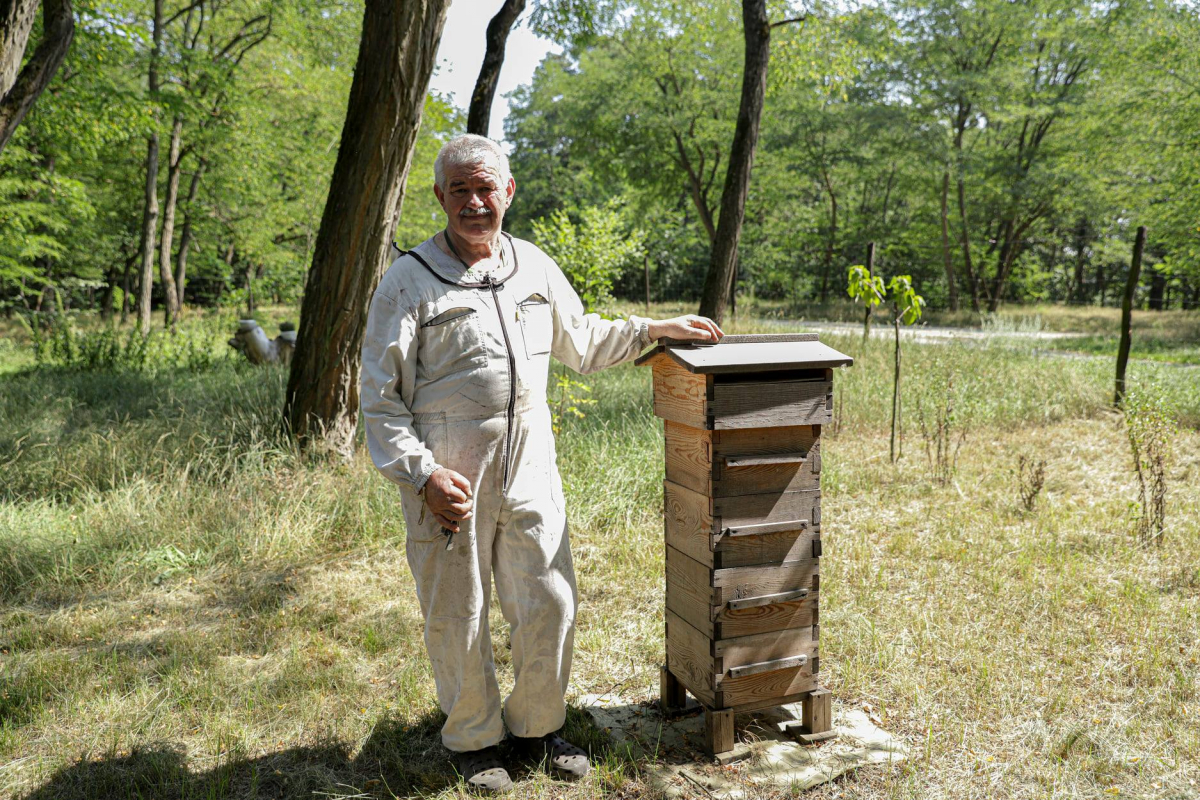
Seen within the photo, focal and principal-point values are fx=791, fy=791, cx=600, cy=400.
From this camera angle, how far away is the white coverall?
2.52 meters

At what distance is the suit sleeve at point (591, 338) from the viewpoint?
115 inches

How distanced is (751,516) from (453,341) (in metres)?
1.20

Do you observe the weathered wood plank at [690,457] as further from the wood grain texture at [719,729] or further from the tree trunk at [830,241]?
the tree trunk at [830,241]

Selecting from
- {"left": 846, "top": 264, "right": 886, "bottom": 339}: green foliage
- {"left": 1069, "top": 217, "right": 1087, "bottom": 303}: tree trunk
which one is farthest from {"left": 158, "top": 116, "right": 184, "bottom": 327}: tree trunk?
{"left": 1069, "top": 217, "right": 1087, "bottom": 303}: tree trunk

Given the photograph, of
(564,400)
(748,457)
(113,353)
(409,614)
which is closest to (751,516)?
(748,457)

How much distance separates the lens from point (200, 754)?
9.70 ft

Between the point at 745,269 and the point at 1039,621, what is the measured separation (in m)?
30.5

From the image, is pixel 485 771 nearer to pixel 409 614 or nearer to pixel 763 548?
pixel 763 548

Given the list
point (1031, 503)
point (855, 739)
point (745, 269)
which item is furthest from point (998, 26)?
point (855, 739)

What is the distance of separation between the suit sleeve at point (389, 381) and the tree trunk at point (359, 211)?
3.57 meters

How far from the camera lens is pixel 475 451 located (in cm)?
256

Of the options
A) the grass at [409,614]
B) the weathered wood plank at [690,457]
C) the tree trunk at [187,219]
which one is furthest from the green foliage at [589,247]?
the tree trunk at [187,219]

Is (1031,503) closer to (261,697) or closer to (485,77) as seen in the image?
(261,697)

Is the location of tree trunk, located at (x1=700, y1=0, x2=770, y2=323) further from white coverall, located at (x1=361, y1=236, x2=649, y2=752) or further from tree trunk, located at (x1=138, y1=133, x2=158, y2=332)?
tree trunk, located at (x1=138, y1=133, x2=158, y2=332)
